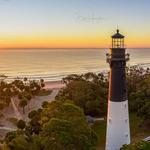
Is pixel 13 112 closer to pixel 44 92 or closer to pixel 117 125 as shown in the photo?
pixel 44 92

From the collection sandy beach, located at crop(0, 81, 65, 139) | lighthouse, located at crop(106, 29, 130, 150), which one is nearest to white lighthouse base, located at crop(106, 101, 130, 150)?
lighthouse, located at crop(106, 29, 130, 150)

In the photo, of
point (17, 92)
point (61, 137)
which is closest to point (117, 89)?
point (61, 137)

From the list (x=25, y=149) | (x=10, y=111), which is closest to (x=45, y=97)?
(x=10, y=111)

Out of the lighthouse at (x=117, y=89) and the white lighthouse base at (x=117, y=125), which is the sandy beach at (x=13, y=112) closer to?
the white lighthouse base at (x=117, y=125)

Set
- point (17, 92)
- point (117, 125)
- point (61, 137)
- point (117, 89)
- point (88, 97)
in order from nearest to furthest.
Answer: point (61, 137)
point (117, 89)
point (117, 125)
point (88, 97)
point (17, 92)

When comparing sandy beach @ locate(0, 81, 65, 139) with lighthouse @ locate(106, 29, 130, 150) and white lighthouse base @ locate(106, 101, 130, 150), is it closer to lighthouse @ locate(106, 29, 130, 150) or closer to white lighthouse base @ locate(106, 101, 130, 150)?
white lighthouse base @ locate(106, 101, 130, 150)

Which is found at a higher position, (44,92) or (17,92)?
(17,92)

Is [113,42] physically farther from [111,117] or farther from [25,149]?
[25,149]

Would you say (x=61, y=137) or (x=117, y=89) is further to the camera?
(x=117, y=89)

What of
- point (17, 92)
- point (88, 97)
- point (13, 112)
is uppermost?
point (88, 97)
